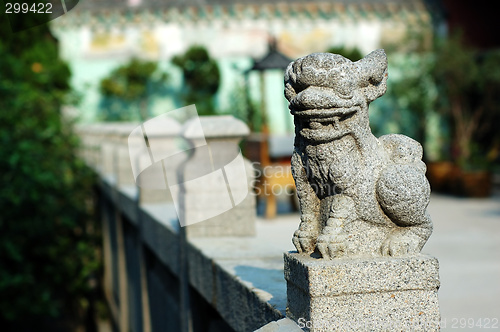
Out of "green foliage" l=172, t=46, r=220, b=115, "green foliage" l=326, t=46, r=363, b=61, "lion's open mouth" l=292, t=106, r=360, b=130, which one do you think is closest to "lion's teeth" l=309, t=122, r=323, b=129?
"lion's open mouth" l=292, t=106, r=360, b=130

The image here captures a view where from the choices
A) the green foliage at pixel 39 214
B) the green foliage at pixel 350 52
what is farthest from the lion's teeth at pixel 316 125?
the green foliage at pixel 350 52

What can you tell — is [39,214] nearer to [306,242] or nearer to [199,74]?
[306,242]

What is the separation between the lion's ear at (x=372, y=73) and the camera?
2.51 m

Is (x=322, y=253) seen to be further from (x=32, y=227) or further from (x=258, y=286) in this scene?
(x=32, y=227)

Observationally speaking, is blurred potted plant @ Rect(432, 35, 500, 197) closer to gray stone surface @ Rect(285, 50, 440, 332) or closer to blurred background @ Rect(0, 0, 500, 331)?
blurred background @ Rect(0, 0, 500, 331)

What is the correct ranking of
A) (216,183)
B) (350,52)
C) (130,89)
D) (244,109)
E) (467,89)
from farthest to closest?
1. (130,89)
2. (350,52)
3. (244,109)
4. (467,89)
5. (216,183)

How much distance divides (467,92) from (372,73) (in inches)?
578

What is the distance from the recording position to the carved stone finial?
2.44 metres

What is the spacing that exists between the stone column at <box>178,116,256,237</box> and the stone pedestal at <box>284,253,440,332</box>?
86.6 inches

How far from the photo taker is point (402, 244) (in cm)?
244

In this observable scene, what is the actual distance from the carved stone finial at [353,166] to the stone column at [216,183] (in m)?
2.03

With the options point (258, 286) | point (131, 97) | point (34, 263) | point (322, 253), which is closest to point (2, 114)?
point (34, 263)

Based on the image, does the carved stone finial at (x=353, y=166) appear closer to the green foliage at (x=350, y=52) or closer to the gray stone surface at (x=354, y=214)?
the gray stone surface at (x=354, y=214)

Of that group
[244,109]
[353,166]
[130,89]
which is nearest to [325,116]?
[353,166]
